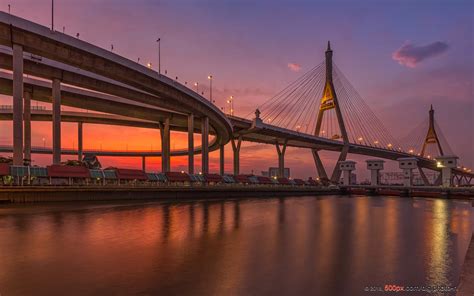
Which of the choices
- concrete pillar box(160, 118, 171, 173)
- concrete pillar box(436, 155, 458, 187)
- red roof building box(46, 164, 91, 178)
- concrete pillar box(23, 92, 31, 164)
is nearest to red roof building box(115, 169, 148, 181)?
red roof building box(46, 164, 91, 178)

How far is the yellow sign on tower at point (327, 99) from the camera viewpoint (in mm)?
94688

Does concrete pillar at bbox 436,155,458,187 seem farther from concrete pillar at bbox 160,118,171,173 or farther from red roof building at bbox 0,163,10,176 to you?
red roof building at bbox 0,163,10,176

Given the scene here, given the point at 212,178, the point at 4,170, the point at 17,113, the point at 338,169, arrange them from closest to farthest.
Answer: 1. the point at 4,170
2. the point at 17,113
3. the point at 212,178
4. the point at 338,169

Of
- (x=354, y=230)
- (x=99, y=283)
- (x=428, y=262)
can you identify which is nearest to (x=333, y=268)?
(x=428, y=262)

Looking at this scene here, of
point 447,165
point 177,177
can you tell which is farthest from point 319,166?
point 177,177

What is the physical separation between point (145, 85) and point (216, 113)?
72.7 ft

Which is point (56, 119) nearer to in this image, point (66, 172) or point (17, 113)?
point (17, 113)

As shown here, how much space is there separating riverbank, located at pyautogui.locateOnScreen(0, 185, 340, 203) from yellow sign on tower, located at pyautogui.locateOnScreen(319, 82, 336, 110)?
3540 centimetres

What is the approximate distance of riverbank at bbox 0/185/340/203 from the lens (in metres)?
33.3

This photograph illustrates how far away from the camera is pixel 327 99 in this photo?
9688cm

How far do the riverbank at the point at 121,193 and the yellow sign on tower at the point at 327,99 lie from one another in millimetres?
35404

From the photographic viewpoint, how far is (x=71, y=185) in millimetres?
38281

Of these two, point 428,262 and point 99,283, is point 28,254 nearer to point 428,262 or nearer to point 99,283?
point 99,283

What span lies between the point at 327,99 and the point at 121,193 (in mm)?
69134
